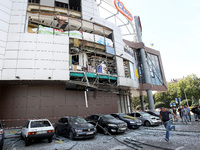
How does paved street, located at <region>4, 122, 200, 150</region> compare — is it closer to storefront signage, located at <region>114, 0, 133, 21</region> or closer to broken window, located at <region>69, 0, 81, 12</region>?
broken window, located at <region>69, 0, 81, 12</region>

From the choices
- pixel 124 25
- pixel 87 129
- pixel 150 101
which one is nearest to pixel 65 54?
pixel 87 129

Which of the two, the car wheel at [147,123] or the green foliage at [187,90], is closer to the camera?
the car wheel at [147,123]

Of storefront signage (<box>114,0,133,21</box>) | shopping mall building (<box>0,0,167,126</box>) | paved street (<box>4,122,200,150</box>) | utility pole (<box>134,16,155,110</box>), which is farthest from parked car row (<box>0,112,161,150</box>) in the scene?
storefront signage (<box>114,0,133,21</box>)

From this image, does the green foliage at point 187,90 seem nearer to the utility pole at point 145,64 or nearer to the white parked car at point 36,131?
the utility pole at point 145,64

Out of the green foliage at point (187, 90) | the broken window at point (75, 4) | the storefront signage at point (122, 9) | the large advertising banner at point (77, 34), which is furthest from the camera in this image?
the green foliage at point (187, 90)

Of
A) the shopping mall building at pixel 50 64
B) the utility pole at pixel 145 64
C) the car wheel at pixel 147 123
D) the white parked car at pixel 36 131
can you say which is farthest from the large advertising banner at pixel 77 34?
the car wheel at pixel 147 123

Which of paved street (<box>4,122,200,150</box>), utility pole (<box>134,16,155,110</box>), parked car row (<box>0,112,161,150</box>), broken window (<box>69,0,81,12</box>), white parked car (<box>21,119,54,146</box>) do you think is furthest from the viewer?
utility pole (<box>134,16,155,110</box>)

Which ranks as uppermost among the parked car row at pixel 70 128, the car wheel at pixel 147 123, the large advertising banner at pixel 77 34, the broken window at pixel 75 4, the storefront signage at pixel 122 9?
the storefront signage at pixel 122 9

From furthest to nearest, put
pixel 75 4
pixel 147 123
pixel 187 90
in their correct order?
pixel 187 90
pixel 75 4
pixel 147 123

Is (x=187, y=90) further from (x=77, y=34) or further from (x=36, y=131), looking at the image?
(x=36, y=131)

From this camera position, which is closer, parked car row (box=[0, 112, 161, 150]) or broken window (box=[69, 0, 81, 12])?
parked car row (box=[0, 112, 161, 150])

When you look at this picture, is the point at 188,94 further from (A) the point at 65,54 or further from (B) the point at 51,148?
(B) the point at 51,148

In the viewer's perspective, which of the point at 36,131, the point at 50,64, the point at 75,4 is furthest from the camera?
the point at 75,4

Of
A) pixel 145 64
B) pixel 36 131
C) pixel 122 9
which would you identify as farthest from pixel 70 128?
pixel 145 64
